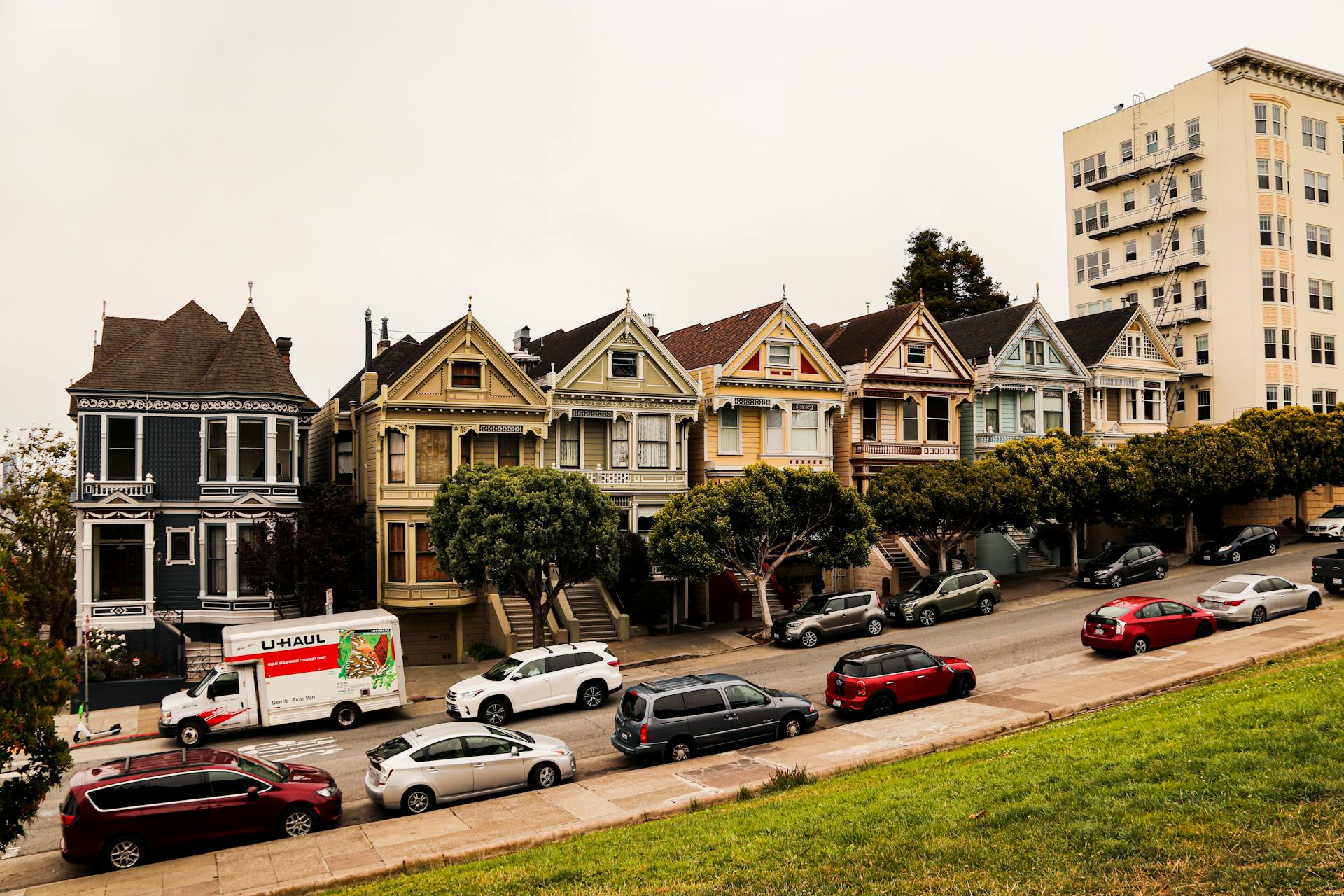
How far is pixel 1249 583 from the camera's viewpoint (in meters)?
30.3

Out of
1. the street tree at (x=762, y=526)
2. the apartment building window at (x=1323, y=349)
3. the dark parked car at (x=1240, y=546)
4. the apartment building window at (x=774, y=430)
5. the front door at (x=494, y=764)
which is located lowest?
the front door at (x=494, y=764)

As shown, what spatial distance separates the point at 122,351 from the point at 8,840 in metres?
24.4

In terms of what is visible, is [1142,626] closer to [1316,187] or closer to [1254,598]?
[1254,598]

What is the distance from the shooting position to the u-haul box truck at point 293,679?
25.0 metres

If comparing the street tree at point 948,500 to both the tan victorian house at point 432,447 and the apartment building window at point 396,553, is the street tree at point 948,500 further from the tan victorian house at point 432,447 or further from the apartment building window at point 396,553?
the apartment building window at point 396,553

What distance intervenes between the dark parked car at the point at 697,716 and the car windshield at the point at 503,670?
426cm

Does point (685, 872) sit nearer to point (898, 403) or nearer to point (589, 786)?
point (589, 786)

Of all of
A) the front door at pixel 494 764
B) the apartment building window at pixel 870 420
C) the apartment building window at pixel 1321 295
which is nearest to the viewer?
the front door at pixel 494 764

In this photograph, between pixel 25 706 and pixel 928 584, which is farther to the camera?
pixel 928 584

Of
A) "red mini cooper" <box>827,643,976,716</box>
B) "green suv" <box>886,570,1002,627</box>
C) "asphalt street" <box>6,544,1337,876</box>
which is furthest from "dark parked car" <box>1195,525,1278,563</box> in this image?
"red mini cooper" <box>827,643,976,716</box>

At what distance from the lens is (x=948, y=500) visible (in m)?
37.0

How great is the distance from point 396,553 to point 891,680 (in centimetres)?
1900

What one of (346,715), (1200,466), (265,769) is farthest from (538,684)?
(1200,466)

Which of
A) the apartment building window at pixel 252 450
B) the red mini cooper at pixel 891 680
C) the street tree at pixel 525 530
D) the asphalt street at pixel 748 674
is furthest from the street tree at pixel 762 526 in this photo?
the apartment building window at pixel 252 450
